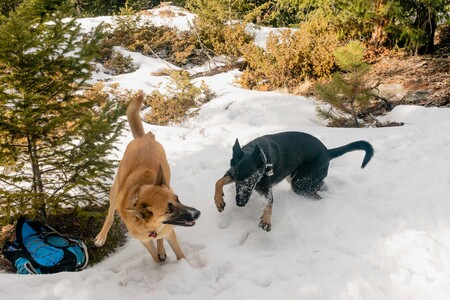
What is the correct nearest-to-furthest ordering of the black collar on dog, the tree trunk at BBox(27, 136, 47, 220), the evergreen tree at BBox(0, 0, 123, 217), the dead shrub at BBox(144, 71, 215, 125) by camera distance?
the evergreen tree at BBox(0, 0, 123, 217) → the tree trunk at BBox(27, 136, 47, 220) → the black collar on dog → the dead shrub at BBox(144, 71, 215, 125)

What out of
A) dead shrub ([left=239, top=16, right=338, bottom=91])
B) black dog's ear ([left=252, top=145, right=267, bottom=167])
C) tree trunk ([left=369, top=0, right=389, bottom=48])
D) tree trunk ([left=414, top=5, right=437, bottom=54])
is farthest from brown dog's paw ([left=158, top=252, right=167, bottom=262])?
tree trunk ([left=414, top=5, right=437, bottom=54])

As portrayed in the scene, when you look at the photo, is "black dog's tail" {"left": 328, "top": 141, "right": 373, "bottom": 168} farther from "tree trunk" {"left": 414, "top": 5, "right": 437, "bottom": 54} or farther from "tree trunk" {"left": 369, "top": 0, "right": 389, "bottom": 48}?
"tree trunk" {"left": 414, "top": 5, "right": 437, "bottom": 54}

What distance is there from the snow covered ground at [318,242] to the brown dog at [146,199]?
39 centimetres

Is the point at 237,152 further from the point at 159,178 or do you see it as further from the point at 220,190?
the point at 159,178

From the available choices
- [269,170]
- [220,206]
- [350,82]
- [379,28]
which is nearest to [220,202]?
[220,206]

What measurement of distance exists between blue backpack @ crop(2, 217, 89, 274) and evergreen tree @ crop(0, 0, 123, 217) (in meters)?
0.24

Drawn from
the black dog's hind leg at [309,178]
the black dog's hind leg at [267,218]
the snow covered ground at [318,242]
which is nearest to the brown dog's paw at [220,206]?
the snow covered ground at [318,242]

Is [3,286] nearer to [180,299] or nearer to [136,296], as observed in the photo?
[136,296]

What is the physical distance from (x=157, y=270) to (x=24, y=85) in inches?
91.7

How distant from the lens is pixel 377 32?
10.9m

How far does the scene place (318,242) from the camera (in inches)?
146

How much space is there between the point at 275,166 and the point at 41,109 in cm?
262

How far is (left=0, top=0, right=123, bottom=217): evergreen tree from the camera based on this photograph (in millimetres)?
3283

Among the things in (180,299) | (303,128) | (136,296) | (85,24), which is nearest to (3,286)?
(136,296)
